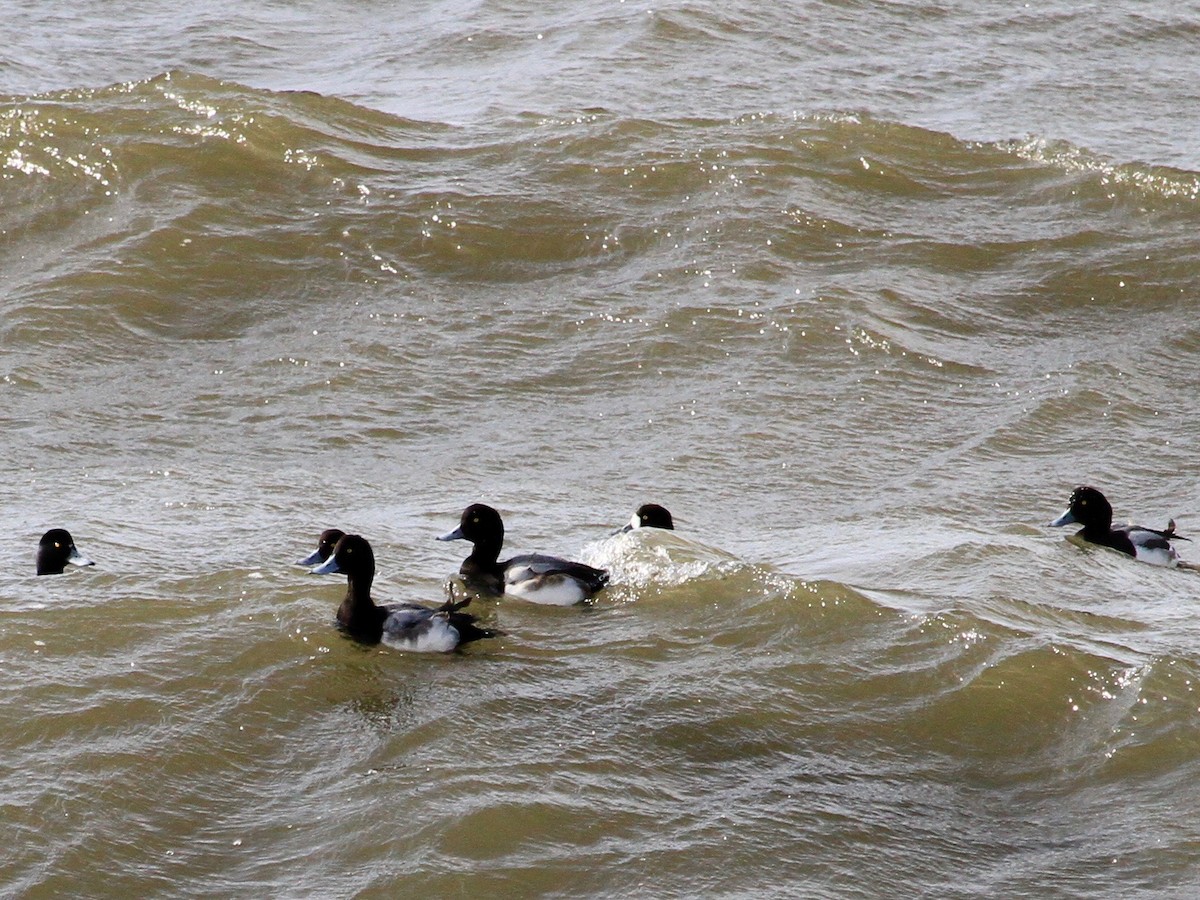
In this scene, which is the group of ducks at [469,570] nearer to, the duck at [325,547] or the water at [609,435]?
the duck at [325,547]

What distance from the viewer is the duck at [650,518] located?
27.8ft

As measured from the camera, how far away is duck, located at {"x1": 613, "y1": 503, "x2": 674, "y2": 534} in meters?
8.48

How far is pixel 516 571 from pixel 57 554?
6.65 ft

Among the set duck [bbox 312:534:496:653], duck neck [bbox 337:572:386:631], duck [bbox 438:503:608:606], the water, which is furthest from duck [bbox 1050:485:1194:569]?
duck neck [bbox 337:572:386:631]

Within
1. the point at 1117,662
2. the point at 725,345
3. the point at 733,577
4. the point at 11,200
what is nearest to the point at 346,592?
the point at 733,577

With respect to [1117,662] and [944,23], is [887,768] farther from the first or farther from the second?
[944,23]

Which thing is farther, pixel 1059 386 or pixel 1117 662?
pixel 1059 386

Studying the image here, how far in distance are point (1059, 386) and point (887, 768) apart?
5.29 m

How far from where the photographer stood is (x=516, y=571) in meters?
7.79

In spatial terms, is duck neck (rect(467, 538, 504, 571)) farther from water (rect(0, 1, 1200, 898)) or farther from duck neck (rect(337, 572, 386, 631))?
duck neck (rect(337, 572, 386, 631))

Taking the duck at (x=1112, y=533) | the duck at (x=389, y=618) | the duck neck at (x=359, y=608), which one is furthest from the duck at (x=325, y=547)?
the duck at (x=1112, y=533)

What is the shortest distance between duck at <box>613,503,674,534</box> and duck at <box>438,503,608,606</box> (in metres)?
0.54

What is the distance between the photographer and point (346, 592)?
7547 millimetres

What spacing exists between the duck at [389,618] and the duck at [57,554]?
1227mm
